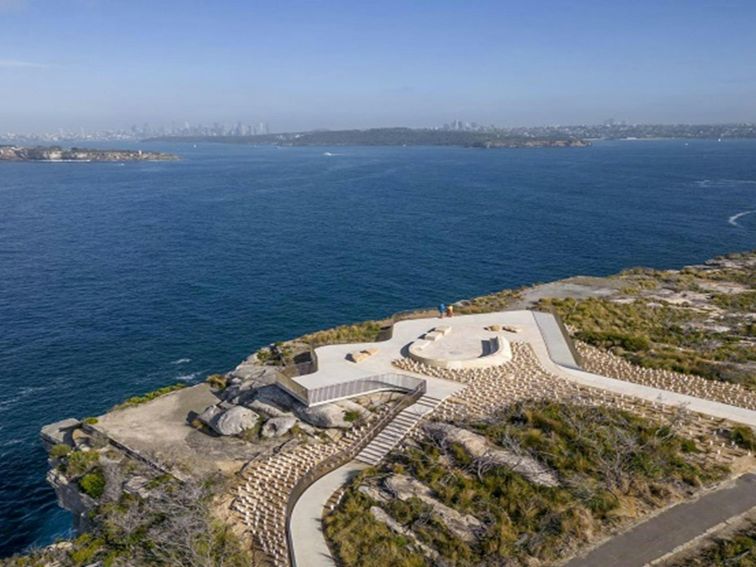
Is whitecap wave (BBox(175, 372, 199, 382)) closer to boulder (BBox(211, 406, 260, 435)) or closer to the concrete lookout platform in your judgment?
boulder (BBox(211, 406, 260, 435))

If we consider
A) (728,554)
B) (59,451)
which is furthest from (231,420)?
(728,554)

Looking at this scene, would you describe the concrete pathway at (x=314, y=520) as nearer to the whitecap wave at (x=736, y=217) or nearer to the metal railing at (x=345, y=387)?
the metal railing at (x=345, y=387)

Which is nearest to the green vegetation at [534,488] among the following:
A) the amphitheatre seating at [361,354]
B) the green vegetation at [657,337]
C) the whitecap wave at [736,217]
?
the green vegetation at [657,337]

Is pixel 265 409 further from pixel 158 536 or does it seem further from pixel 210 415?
pixel 158 536

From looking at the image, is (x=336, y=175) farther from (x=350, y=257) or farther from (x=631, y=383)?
(x=631, y=383)

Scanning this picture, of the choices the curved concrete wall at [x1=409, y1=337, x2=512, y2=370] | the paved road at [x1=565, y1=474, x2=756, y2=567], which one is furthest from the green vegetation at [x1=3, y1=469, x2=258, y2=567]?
the curved concrete wall at [x1=409, y1=337, x2=512, y2=370]

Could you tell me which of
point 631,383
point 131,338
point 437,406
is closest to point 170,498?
point 437,406
